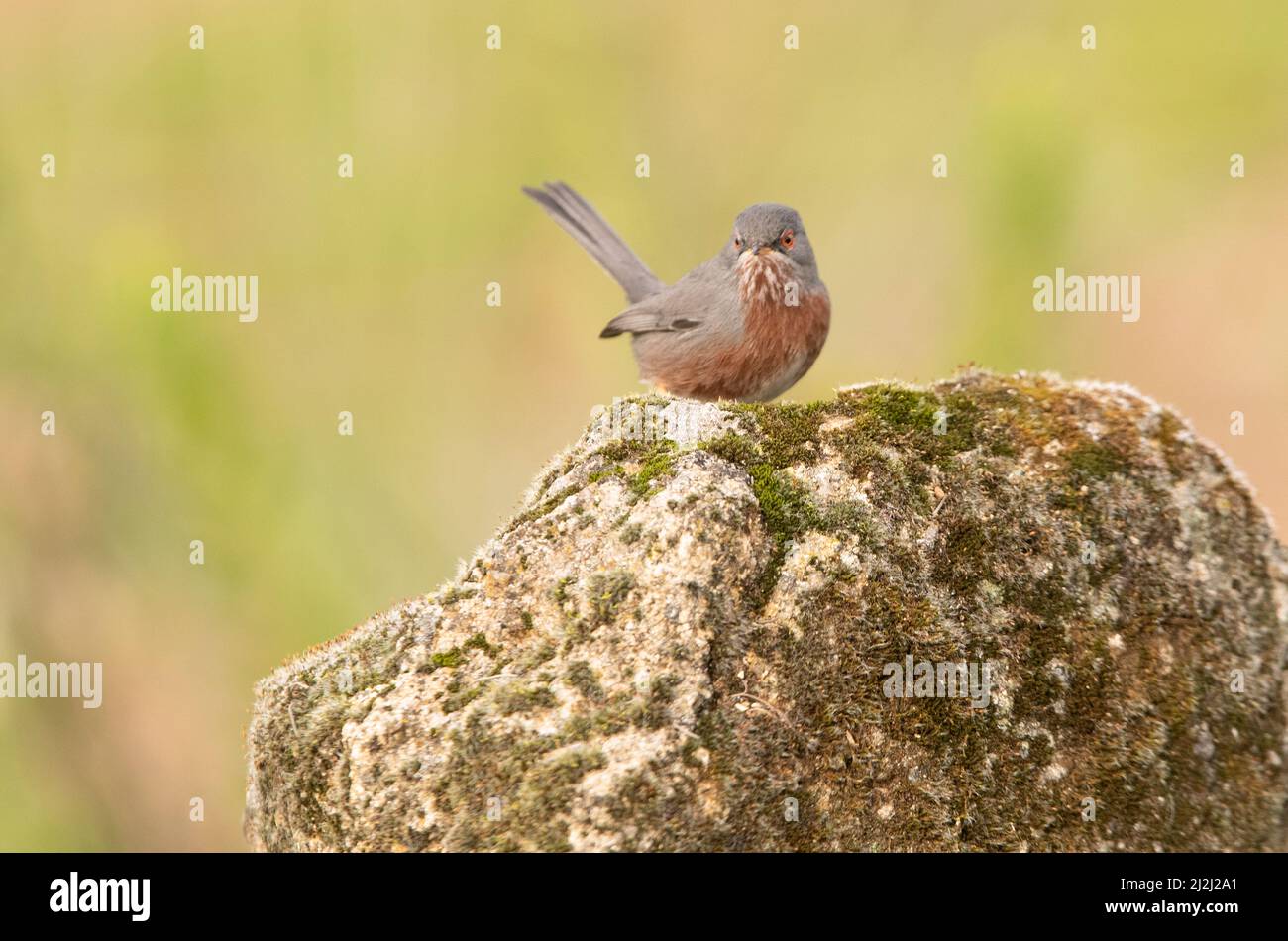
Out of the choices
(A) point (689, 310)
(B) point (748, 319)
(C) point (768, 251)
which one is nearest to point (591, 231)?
(A) point (689, 310)

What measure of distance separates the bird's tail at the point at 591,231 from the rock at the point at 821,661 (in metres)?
3.25

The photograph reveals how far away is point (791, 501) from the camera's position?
3715 millimetres

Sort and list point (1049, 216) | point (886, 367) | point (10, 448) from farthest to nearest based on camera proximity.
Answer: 1. point (886, 367)
2. point (10, 448)
3. point (1049, 216)

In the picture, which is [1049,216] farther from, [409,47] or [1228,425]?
[409,47]

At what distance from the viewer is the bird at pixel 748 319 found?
560 centimetres

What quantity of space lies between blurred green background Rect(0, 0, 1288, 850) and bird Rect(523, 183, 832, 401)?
3.80 meters

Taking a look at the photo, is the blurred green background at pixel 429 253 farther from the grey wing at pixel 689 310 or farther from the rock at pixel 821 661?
the rock at pixel 821 661

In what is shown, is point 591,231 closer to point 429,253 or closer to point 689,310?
point 689,310

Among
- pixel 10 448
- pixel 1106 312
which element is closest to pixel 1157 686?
pixel 1106 312

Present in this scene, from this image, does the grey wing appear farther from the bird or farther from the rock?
the rock

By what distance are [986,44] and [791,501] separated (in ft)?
29.4

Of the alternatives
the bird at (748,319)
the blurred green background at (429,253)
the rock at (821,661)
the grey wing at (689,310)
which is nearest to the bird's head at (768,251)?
the bird at (748,319)

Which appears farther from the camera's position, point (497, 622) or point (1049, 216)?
point (1049, 216)

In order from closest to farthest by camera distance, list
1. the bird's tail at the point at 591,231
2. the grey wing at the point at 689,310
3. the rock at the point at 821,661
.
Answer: the rock at the point at 821,661
the grey wing at the point at 689,310
the bird's tail at the point at 591,231
